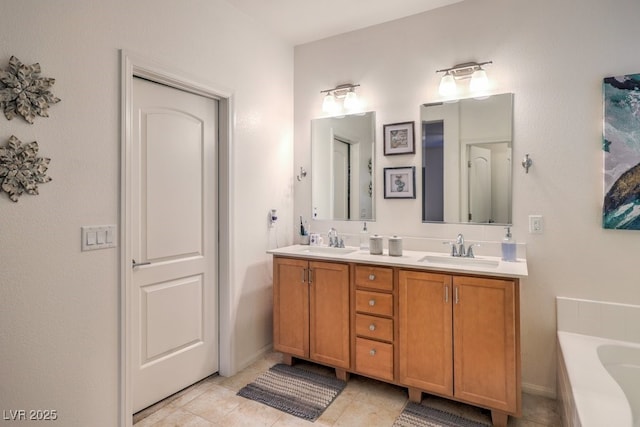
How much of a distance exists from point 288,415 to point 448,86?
2442mm

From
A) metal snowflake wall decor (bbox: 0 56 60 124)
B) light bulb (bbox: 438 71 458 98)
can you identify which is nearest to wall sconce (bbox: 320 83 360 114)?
light bulb (bbox: 438 71 458 98)

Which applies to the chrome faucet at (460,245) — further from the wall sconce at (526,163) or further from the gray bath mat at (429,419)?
the gray bath mat at (429,419)

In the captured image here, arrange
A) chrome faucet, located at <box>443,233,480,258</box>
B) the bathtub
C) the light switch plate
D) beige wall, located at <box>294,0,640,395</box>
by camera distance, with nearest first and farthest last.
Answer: the bathtub
the light switch plate
beige wall, located at <box>294,0,640,395</box>
chrome faucet, located at <box>443,233,480,258</box>

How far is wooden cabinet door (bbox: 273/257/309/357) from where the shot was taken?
8.43 ft

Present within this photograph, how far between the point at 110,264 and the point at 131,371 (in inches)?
23.9

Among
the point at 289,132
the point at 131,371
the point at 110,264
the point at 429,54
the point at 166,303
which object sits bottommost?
the point at 131,371

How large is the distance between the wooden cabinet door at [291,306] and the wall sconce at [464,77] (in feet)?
5.34

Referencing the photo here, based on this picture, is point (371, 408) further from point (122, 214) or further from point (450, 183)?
point (122, 214)

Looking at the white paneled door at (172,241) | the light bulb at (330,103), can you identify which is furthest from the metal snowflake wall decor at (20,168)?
the light bulb at (330,103)

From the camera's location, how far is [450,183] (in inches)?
101

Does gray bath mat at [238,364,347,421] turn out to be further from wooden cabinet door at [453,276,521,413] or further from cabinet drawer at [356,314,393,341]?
wooden cabinet door at [453,276,521,413]

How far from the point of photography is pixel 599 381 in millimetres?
1574

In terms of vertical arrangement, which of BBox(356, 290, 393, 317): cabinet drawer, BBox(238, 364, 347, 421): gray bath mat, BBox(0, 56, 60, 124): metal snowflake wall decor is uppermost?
BBox(0, 56, 60, 124): metal snowflake wall decor

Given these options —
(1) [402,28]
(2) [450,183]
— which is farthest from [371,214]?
(1) [402,28]
